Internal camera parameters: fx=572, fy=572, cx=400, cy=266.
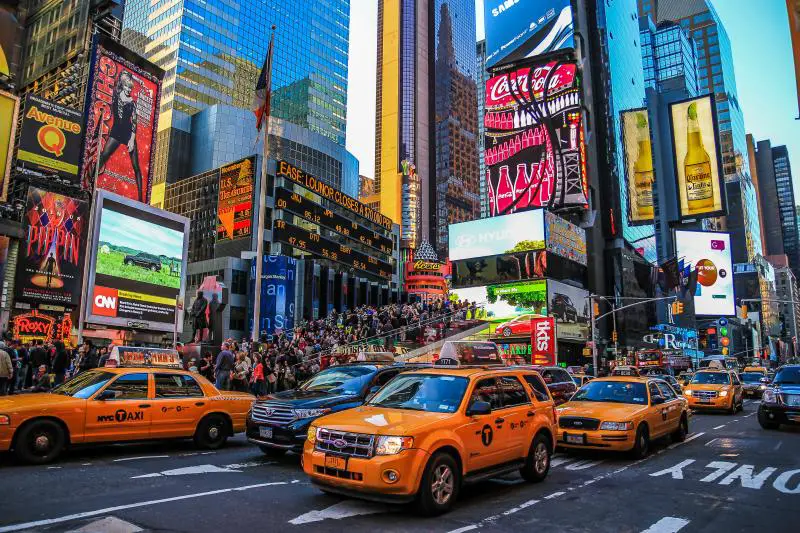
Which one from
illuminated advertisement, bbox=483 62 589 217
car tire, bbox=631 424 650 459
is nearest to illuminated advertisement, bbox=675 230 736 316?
illuminated advertisement, bbox=483 62 589 217

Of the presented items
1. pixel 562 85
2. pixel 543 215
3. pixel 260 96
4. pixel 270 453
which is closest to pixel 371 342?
pixel 260 96

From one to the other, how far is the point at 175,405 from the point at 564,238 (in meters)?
62.4

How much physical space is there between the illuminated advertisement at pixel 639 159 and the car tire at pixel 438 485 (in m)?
73.9

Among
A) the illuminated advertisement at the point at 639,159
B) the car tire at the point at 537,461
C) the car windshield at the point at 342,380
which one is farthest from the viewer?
the illuminated advertisement at the point at 639,159

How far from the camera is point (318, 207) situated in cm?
7494

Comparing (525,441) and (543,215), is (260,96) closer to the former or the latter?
(525,441)

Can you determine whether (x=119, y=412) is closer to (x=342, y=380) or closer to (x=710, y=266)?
(x=342, y=380)

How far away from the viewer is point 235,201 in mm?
66812

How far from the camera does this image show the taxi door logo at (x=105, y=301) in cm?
3819

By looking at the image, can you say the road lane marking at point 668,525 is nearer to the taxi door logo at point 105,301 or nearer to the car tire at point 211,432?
the car tire at point 211,432

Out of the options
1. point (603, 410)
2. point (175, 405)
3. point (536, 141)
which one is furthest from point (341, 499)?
point (536, 141)

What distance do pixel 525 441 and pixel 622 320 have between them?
3186 inches

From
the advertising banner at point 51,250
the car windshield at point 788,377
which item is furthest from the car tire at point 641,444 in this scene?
the advertising banner at point 51,250

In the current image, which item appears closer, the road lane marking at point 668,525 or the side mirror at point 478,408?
the road lane marking at point 668,525
